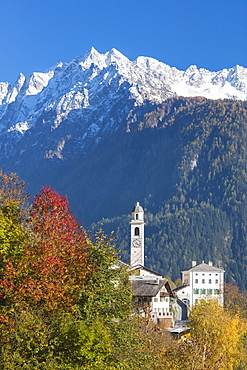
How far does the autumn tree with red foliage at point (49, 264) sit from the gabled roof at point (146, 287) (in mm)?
43873

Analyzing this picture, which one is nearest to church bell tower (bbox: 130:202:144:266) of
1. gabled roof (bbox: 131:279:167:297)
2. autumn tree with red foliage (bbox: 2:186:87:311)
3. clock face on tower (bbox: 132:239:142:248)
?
clock face on tower (bbox: 132:239:142:248)

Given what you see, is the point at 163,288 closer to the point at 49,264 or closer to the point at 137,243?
the point at 137,243

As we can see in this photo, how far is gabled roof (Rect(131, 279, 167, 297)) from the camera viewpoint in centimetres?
8494

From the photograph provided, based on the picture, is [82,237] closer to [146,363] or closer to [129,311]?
[129,311]

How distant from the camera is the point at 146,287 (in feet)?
287

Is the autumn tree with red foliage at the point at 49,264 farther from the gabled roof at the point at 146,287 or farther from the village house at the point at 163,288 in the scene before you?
the gabled roof at the point at 146,287

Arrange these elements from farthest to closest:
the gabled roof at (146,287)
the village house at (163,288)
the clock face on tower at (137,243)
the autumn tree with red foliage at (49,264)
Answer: the clock face on tower at (137,243) → the village house at (163,288) → the gabled roof at (146,287) → the autumn tree with red foliage at (49,264)

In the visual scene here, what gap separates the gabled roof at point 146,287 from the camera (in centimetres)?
8494

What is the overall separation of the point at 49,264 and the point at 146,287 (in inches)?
2011

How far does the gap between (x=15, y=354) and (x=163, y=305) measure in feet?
191

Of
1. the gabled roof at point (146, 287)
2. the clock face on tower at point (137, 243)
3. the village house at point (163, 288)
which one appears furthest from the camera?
the clock face on tower at point (137, 243)

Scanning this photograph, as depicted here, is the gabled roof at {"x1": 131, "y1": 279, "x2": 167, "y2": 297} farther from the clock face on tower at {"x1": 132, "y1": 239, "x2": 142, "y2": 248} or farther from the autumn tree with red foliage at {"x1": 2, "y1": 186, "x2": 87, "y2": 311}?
the autumn tree with red foliage at {"x1": 2, "y1": 186, "x2": 87, "y2": 311}

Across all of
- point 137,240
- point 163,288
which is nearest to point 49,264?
point 163,288

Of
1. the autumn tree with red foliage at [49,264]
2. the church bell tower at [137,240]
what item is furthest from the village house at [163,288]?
the autumn tree with red foliage at [49,264]
